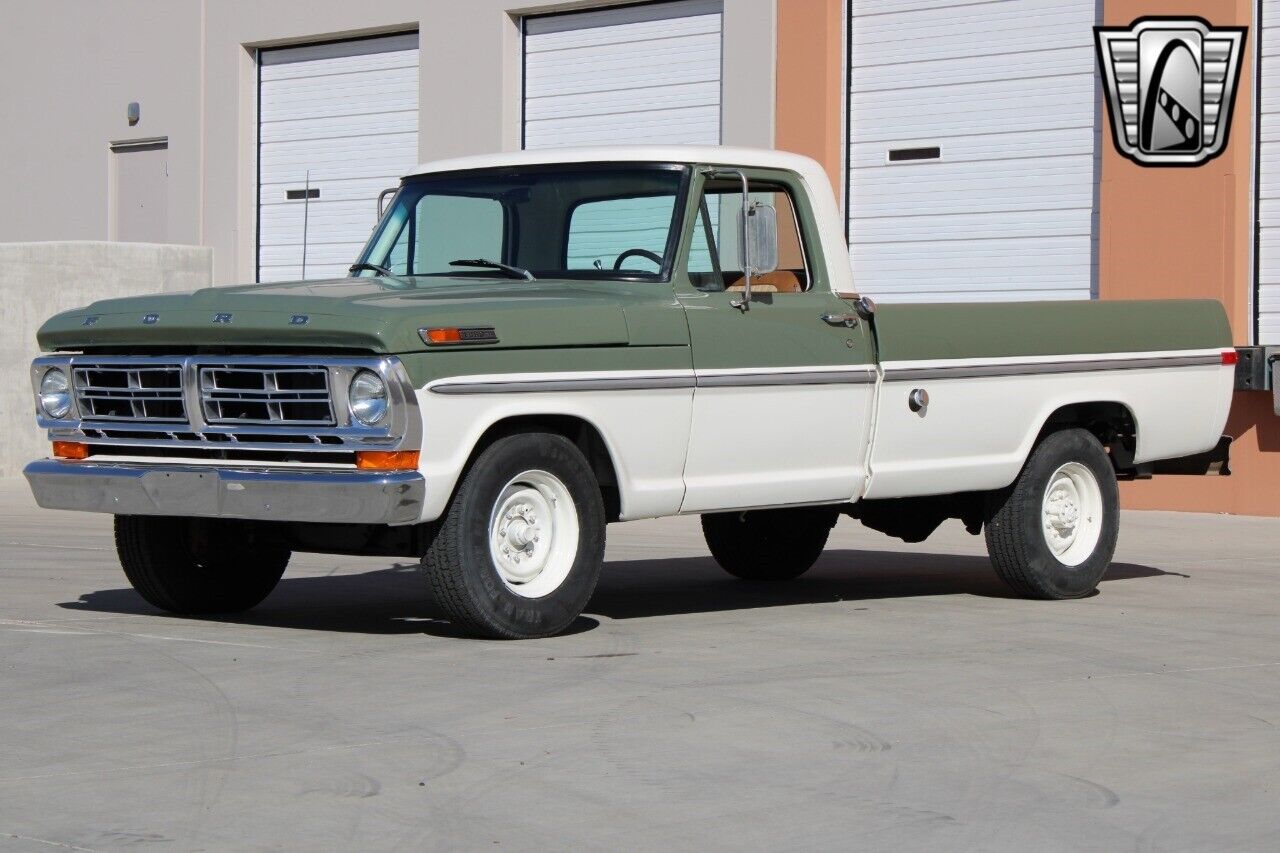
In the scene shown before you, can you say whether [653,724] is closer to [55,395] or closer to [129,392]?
[129,392]

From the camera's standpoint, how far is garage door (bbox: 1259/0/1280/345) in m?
17.0

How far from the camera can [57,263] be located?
69.1 ft

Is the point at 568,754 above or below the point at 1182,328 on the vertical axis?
below

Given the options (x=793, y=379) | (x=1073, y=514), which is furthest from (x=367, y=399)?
(x=1073, y=514)

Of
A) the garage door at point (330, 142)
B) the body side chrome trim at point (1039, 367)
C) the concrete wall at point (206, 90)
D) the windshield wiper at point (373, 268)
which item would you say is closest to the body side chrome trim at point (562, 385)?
the body side chrome trim at point (1039, 367)

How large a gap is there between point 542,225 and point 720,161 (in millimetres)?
849

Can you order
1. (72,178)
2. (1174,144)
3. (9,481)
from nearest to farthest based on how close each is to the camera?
(1174,144), (9,481), (72,178)

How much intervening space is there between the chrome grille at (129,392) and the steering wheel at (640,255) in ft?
6.41

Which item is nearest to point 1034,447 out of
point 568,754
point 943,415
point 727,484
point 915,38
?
point 943,415

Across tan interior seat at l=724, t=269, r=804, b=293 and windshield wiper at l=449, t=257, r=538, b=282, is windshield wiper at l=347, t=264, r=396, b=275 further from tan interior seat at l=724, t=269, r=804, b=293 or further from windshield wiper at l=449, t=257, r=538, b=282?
tan interior seat at l=724, t=269, r=804, b=293

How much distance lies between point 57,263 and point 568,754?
1605 cm

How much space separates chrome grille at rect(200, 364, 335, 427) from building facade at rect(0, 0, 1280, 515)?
513 cm

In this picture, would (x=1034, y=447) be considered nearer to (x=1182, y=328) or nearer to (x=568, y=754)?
(x=1182, y=328)

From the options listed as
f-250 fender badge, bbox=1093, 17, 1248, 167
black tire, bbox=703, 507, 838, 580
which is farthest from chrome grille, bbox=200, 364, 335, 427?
f-250 fender badge, bbox=1093, 17, 1248, 167
